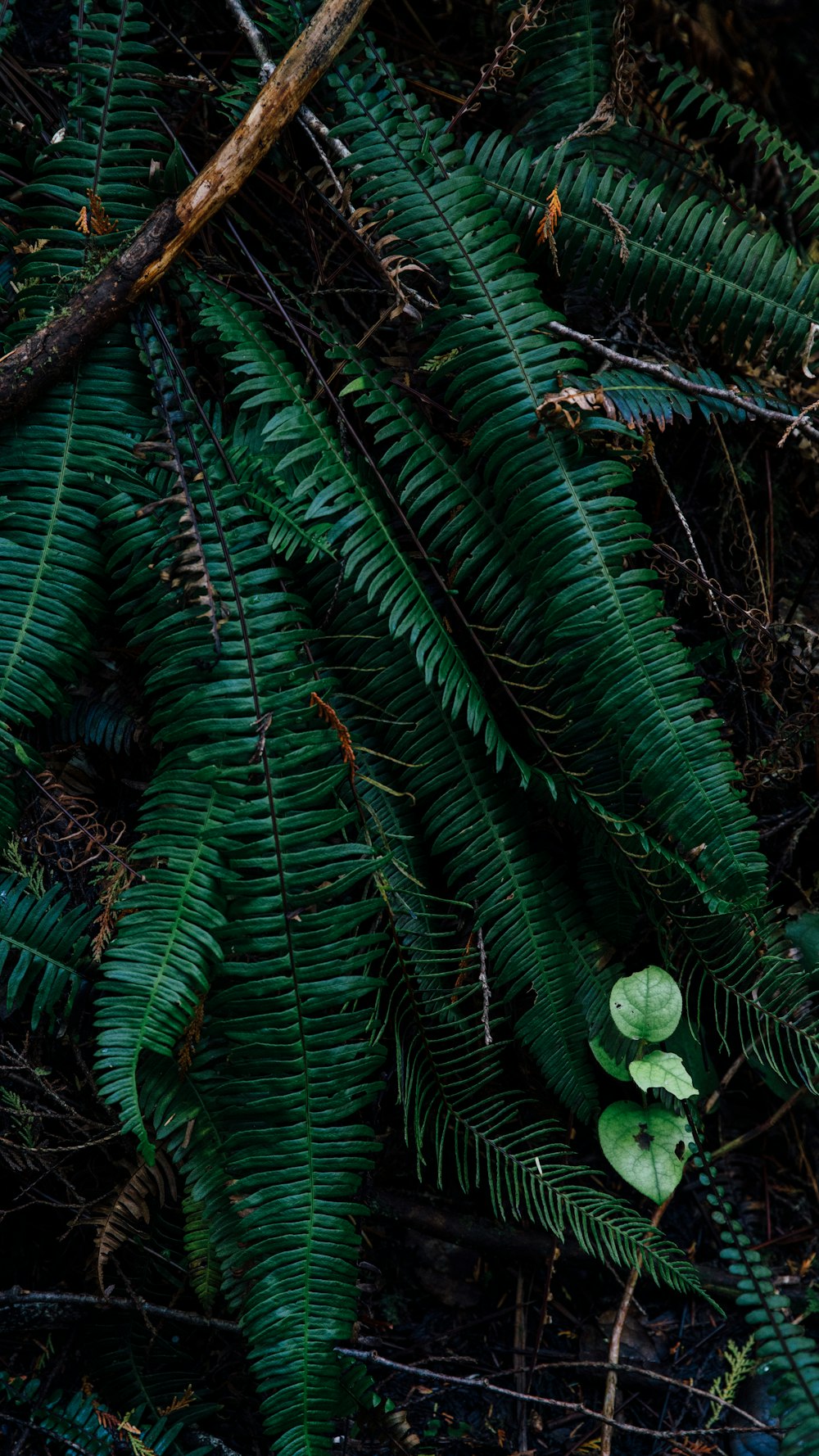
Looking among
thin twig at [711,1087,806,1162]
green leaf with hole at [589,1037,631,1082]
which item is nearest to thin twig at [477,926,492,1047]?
green leaf with hole at [589,1037,631,1082]

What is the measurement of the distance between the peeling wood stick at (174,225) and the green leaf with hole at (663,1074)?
2051mm

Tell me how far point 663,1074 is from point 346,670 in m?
1.20

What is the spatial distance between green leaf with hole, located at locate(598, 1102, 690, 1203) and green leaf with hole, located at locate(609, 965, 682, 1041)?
21cm

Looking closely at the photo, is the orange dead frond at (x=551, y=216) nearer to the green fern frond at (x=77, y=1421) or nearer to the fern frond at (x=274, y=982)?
the fern frond at (x=274, y=982)

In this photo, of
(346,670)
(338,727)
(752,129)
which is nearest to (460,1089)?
(338,727)

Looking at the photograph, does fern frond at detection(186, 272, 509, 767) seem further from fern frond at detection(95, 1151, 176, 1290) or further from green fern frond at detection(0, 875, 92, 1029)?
fern frond at detection(95, 1151, 176, 1290)

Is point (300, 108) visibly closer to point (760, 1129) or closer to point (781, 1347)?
point (760, 1129)

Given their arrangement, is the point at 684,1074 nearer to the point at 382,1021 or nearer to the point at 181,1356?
the point at 382,1021

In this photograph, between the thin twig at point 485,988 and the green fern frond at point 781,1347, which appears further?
the thin twig at point 485,988

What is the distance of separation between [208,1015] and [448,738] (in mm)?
828

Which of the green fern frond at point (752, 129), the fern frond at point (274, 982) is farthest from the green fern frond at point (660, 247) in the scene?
the fern frond at point (274, 982)

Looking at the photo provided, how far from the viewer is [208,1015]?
204 centimetres

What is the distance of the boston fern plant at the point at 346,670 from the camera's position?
1.91 meters

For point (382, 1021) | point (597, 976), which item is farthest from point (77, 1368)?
point (597, 976)
